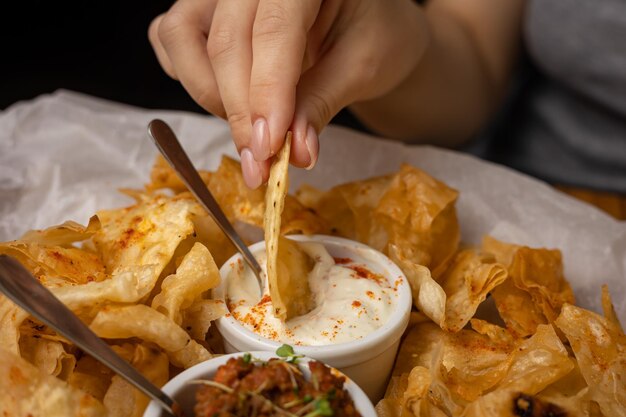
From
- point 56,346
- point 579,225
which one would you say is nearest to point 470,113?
point 579,225

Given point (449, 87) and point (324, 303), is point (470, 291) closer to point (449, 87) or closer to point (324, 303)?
point (324, 303)

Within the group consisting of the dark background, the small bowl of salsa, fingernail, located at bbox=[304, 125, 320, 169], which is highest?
fingernail, located at bbox=[304, 125, 320, 169]

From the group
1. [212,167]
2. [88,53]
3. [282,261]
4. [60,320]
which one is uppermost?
[60,320]

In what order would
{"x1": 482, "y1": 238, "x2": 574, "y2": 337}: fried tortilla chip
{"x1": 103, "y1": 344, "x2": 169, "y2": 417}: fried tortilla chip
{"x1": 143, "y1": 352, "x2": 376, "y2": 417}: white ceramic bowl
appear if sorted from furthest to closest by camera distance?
1. {"x1": 482, "y1": 238, "x2": 574, "y2": 337}: fried tortilla chip
2. {"x1": 103, "y1": 344, "x2": 169, "y2": 417}: fried tortilla chip
3. {"x1": 143, "y1": 352, "x2": 376, "y2": 417}: white ceramic bowl

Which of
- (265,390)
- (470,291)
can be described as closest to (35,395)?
(265,390)

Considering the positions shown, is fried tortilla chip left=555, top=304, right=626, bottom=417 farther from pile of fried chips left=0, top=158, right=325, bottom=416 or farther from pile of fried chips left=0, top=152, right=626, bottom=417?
pile of fried chips left=0, top=158, right=325, bottom=416

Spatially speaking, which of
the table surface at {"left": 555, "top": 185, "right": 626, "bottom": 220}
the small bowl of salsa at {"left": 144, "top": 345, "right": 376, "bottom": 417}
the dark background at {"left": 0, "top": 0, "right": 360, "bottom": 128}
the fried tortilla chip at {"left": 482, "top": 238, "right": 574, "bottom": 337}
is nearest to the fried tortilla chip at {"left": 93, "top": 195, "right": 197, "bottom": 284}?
the small bowl of salsa at {"left": 144, "top": 345, "right": 376, "bottom": 417}
